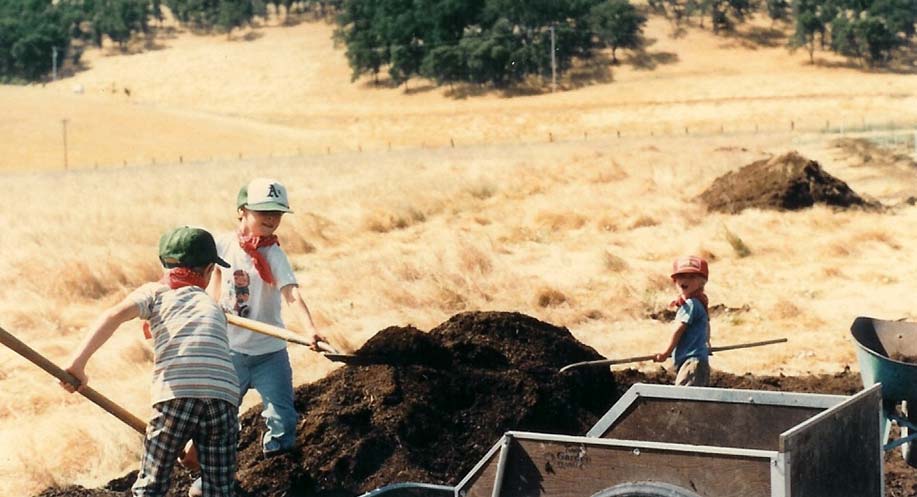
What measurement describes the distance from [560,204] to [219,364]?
17.0 meters

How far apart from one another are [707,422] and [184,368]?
2.24 m

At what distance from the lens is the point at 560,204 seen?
2205 cm

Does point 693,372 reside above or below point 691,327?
below

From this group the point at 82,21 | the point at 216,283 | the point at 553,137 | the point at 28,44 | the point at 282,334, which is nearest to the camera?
the point at 282,334

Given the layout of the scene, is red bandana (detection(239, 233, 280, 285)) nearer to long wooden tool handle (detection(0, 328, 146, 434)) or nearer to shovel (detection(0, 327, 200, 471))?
shovel (detection(0, 327, 200, 471))

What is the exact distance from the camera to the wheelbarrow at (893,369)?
683 cm

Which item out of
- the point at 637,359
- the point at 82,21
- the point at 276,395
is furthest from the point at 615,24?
the point at 276,395

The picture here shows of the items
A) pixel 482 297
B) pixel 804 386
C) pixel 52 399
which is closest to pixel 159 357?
pixel 52 399

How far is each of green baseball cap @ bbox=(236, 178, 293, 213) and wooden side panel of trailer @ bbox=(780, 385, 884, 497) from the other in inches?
117

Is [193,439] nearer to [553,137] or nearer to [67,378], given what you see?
[67,378]

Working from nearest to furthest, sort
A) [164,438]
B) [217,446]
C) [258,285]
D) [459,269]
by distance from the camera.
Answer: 1. [164,438]
2. [217,446]
3. [258,285]
4. [459,269]

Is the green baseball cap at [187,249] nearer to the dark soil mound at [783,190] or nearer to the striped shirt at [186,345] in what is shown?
the striped shirt at [186,345]

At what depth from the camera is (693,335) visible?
23.3ft

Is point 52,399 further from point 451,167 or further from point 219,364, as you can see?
point 451,167
